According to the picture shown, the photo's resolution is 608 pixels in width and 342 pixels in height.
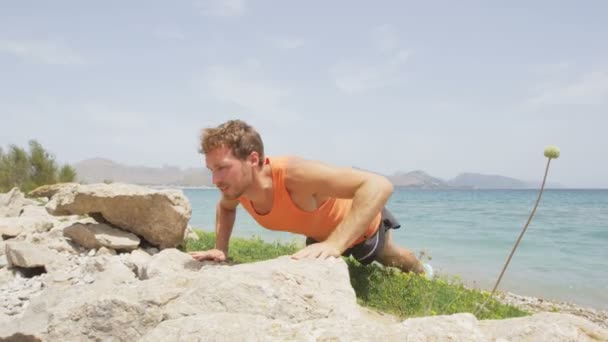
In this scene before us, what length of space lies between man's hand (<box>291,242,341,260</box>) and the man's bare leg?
243 centimetres

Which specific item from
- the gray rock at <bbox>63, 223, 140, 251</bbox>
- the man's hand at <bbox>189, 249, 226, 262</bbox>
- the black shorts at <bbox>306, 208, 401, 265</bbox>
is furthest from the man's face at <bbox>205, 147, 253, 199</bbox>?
the gray rock at <bbox>63, 223, 140, 251</bbox>

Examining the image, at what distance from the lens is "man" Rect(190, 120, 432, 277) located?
4191 mm

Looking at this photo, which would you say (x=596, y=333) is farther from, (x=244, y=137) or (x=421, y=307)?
(x=421, y=307)

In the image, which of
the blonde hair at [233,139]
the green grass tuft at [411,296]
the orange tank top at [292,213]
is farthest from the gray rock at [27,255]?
the blonde hair at [233,139]

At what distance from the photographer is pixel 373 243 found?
584 cm

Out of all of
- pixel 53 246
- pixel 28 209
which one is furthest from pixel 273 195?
pixel 28 209

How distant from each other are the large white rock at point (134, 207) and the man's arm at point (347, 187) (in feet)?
14.3

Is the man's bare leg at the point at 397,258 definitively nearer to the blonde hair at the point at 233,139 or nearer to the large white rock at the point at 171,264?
the large white rock at the point at 171,264

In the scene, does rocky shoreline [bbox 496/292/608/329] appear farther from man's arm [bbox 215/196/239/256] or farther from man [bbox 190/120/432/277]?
man's arm [bbox 215/196/239/256]

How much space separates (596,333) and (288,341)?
1628 millimetres

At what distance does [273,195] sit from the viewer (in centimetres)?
459

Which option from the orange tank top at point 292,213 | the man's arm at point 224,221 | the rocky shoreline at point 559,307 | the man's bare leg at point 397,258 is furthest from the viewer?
the rocky shoreline at point 559,307

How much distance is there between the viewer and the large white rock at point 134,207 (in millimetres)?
7934

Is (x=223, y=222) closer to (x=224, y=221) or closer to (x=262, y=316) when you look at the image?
(x=224, y=221)
